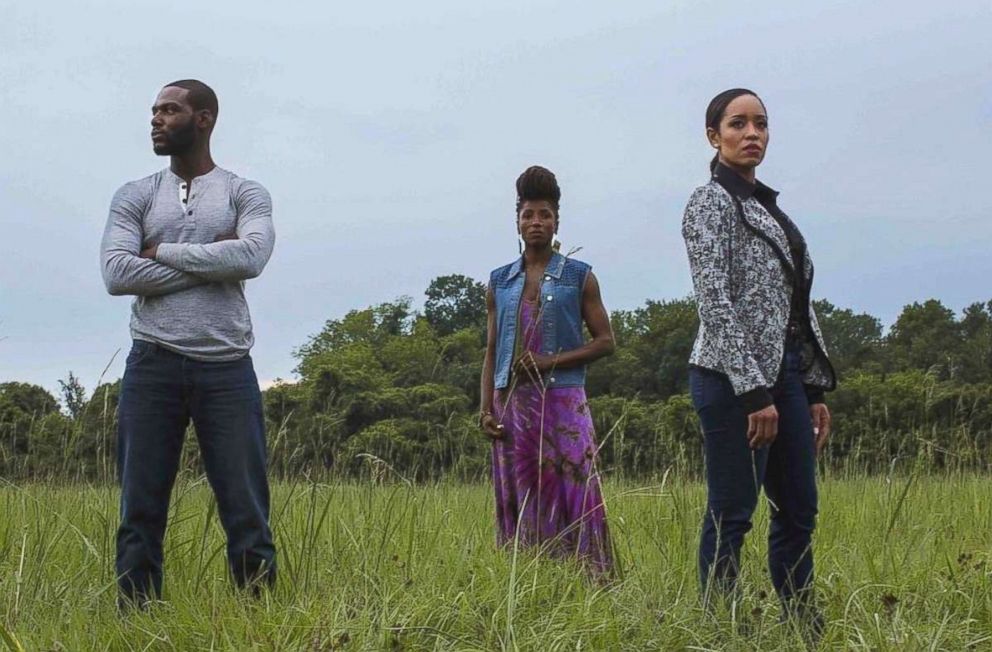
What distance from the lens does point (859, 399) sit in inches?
626

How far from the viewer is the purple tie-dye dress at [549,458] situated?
4605mm

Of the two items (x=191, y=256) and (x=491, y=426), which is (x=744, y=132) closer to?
(x=491, y=426)

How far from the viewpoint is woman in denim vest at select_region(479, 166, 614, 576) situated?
4.60m

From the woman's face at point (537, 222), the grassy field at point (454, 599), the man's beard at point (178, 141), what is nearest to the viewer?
the grassy field at point (454, 599)

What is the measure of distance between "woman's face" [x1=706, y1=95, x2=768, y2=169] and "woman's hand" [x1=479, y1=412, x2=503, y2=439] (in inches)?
57.5

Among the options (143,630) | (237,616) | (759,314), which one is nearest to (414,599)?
(237,616)

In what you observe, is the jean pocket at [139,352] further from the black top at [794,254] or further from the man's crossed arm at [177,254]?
the black top at [794,254]

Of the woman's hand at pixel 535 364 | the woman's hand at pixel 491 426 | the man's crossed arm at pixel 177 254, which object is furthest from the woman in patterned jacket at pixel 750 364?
the man's crossed arm at pixel 177 254

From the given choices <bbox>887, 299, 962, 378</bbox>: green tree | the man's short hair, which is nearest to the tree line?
<bbox>887, 299, 962, 378</bbox>: green tree

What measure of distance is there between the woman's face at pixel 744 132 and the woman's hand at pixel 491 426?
4.79 ft

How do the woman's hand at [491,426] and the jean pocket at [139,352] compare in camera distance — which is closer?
the jean pocket at [139,352]

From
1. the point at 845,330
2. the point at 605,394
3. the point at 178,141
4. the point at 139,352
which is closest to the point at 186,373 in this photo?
the point at 139,352

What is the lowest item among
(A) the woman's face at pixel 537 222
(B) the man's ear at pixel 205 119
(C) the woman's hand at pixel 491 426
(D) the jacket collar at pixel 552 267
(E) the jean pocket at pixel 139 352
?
(C) the woman's hand at pixel 491 426

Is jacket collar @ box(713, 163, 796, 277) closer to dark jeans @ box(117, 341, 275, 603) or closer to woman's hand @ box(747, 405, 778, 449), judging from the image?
woman's hand @ box(747, 405, 778, 449)
